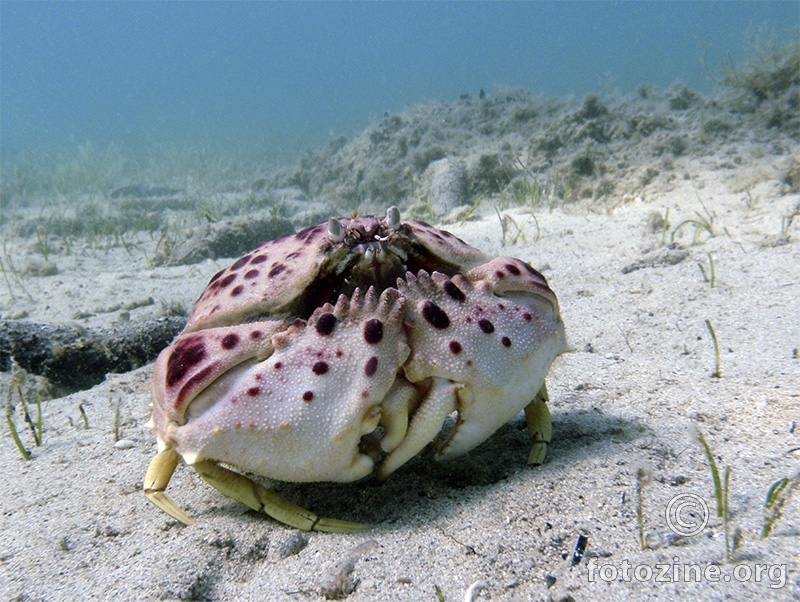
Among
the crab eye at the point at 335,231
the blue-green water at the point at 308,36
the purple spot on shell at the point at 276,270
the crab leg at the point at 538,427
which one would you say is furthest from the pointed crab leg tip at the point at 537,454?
the blue-green water at the point at 308,36

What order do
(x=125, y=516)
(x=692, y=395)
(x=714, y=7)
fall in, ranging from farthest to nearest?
(x=714, y=7) → (x=692, y=395) → (x=125, y=516)

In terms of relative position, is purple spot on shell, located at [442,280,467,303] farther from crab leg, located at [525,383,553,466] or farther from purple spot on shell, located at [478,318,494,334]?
crab leg, located at [525,383,553,466]

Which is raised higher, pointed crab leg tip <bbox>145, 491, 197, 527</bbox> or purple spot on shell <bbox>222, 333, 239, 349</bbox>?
purple spot on shell <bbox>222, 333, 239, 349</bbox>

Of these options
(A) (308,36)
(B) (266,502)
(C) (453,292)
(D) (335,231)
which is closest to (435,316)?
(C) (453,292)

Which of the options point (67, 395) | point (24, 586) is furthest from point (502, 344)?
point (67, 395)

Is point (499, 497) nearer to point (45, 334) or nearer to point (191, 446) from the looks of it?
point (191, 446)

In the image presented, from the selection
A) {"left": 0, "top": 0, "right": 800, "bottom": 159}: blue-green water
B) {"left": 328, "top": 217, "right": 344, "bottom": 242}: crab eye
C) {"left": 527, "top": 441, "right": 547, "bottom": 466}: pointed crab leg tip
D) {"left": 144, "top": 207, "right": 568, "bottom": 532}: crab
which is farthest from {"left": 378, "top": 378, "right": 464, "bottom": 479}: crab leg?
{"left": 0, "top": 0, "right": 800, "bottom": 159}: blue-green water

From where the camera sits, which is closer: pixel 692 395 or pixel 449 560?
pixel 449 560
